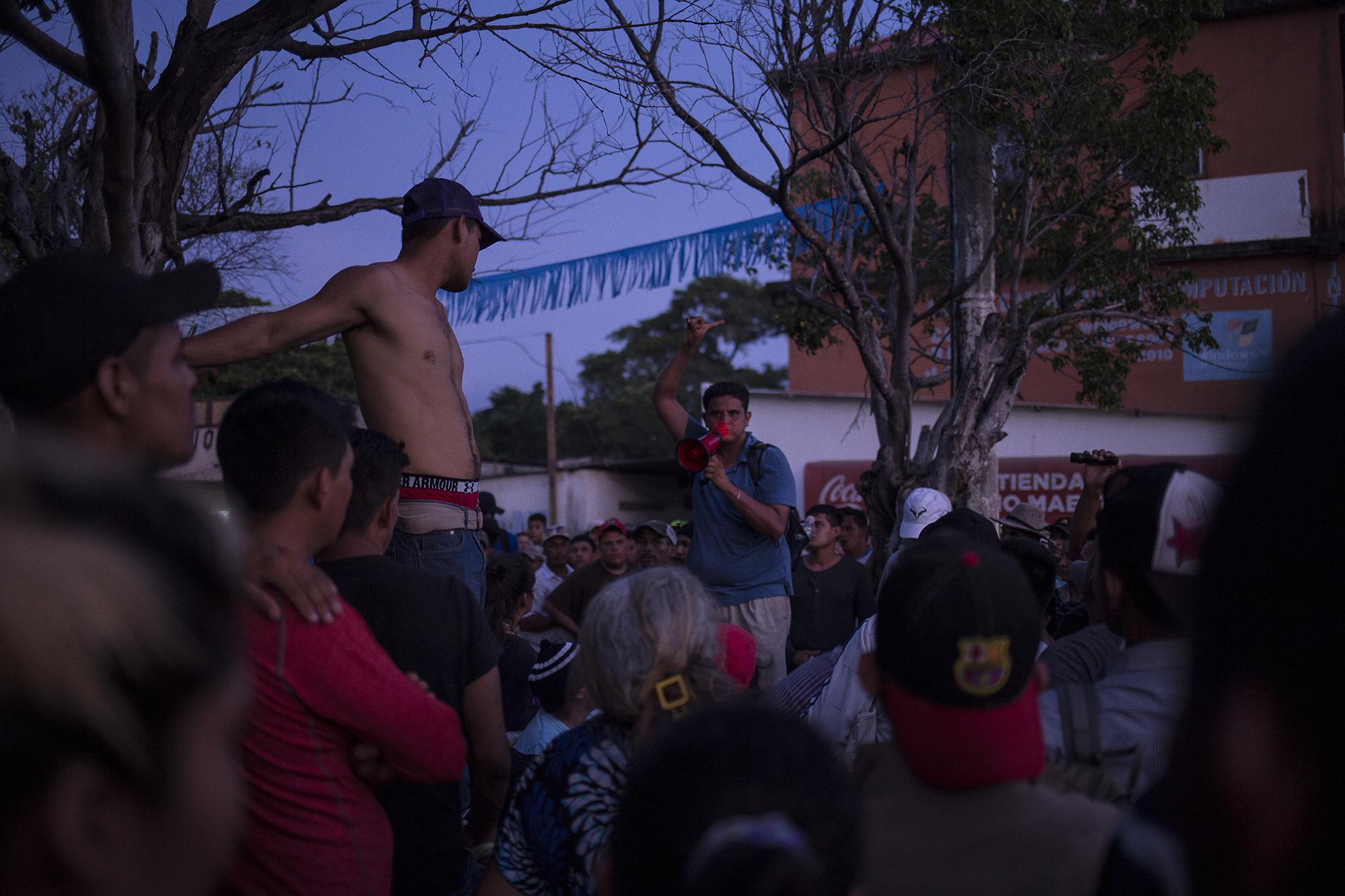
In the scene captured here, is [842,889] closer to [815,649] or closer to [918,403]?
[815,649]

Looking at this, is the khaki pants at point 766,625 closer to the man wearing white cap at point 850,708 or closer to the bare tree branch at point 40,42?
the man wearing white cap at point 850,708

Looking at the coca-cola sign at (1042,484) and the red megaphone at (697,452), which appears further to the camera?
the coca-cola sign at (1042,484)

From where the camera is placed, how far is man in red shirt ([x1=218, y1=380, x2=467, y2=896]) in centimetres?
207

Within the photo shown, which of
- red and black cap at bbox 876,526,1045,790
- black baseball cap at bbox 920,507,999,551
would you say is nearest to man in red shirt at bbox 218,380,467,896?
red and black cap at bbox 876,526,1045,790

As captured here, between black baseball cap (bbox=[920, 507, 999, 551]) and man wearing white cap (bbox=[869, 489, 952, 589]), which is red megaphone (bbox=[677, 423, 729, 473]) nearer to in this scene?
man wearing white cap (bbox=[869, 489, 952, 589])

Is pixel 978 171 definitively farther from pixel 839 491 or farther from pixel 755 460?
pixel 839 491

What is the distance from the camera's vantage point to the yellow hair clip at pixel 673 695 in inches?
85.7

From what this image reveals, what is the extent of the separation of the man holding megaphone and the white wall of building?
40.1 ft

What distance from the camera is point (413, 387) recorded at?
134 inches

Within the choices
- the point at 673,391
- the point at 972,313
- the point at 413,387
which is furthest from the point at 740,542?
the point at 972,313

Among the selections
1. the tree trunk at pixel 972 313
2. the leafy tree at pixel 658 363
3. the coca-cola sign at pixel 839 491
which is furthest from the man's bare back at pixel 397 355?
the leafy tree at pixel 658 363

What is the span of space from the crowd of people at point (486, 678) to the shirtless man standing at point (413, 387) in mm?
12

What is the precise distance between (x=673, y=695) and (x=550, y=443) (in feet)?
84.5

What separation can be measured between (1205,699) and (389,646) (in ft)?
7.41
